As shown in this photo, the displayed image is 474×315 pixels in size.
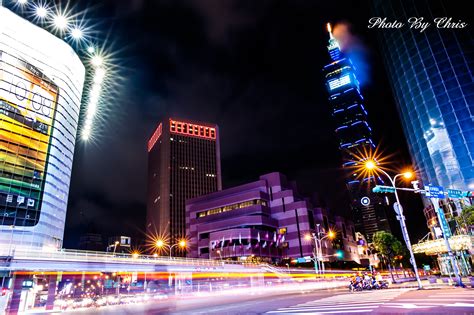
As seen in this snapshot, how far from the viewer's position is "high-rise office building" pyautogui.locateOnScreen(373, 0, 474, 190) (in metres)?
48.9

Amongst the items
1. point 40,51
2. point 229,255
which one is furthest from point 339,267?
point 40,51

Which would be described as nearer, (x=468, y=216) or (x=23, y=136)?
(x=468, y=216)

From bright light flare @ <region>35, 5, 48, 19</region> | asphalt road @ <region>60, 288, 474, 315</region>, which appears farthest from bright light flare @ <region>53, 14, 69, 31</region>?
asphalt road @ <region>60, 288, 474, 315</region>

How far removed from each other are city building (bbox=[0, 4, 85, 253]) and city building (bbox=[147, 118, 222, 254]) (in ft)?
321

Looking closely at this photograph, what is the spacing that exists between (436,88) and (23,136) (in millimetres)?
79830

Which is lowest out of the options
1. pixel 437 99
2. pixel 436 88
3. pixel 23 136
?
pixel 437 99

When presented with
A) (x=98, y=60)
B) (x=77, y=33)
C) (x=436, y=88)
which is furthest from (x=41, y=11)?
(x=436, y=88)

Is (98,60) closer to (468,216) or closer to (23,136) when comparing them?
(23,136)

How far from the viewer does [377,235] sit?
58.7 m

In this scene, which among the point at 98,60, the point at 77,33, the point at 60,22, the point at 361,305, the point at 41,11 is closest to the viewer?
the point at 361,305

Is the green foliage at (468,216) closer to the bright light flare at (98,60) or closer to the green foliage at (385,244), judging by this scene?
the green foliage at (385,244)

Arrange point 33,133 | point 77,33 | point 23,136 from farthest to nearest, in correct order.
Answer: point 77,33 < point 33,133 < point 23,136

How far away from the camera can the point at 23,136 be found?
63.7 meters

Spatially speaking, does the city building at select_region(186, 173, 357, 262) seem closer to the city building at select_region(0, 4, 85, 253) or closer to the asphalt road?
the city building at select_region(0, 4, 85, 253)
